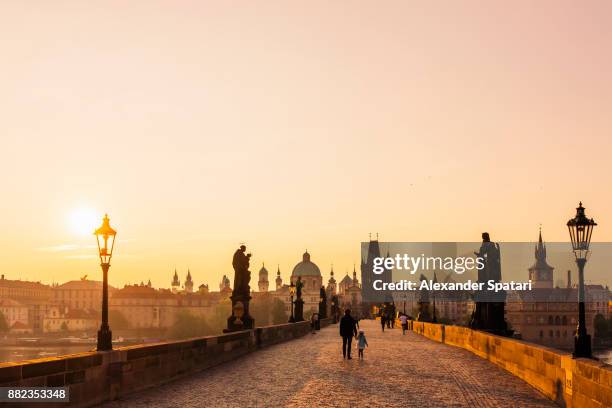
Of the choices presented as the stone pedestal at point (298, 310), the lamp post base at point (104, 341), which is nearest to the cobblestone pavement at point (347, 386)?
the lamp post base at point (104, 341)

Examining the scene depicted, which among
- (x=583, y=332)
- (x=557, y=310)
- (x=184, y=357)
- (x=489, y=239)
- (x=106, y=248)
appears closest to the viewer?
(x=583, y=332)

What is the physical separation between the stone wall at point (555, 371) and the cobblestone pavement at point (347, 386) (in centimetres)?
27

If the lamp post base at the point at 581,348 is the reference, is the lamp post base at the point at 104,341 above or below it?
below

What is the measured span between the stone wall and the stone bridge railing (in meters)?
7.53

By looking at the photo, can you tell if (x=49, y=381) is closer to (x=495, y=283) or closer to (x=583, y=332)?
(x=583, y=332)

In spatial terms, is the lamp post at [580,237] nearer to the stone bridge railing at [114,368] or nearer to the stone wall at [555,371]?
the stone wall at [555,371]

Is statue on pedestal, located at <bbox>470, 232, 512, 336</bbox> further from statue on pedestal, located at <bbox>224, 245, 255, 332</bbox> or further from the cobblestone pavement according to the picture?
statue on pedestal, located at <bbox>224, 245, 255, 332</bbox>

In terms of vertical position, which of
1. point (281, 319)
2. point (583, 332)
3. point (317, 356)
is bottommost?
point (281, 319)

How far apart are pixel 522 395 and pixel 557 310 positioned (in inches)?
6148

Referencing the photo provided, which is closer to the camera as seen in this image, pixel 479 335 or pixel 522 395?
pixel 522 395

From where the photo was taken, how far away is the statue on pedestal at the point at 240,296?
31750mm

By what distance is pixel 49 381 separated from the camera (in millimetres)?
11484

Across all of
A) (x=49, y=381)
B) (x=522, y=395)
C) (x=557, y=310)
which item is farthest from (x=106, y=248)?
(x=557, y=310)

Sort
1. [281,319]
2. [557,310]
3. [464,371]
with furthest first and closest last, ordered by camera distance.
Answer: [281,319] < [557,310] < [464,371]
